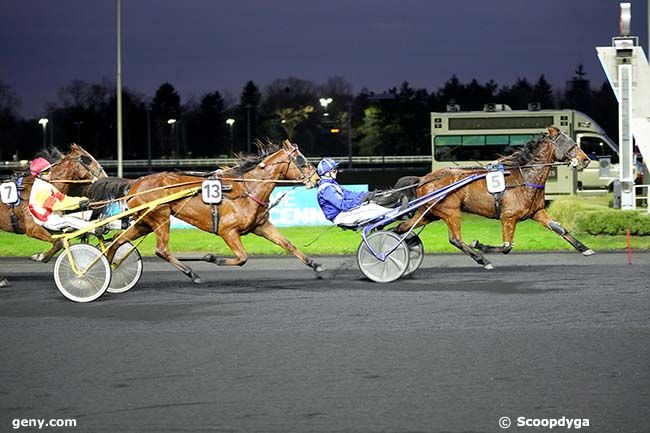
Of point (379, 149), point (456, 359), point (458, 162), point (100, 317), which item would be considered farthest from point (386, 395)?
point (379, 149)

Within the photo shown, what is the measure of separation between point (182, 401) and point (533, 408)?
2396 mm

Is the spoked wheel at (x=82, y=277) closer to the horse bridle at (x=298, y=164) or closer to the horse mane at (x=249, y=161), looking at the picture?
the horse mane at (x=249, y=161)

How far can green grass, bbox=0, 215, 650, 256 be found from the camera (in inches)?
804

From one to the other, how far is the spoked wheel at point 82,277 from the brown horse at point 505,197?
4.16 m

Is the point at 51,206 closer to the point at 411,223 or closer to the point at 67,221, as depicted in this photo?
the point at 67,221

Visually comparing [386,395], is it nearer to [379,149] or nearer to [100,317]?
[100,317]

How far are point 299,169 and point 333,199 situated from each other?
1.97 feet

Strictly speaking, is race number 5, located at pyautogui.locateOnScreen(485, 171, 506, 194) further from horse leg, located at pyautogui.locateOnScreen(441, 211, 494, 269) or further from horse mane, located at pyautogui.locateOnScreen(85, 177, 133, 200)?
horse mane, located at pyautogui.locateOnScreen(85, 177, 133, 200)

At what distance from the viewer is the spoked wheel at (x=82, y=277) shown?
12609mm

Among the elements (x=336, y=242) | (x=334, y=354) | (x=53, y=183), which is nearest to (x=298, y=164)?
(x=53, y=183)

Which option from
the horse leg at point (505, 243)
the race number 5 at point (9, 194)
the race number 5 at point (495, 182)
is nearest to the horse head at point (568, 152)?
the race number 5 at point (495, 182)

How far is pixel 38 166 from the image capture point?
14773 millimetres
